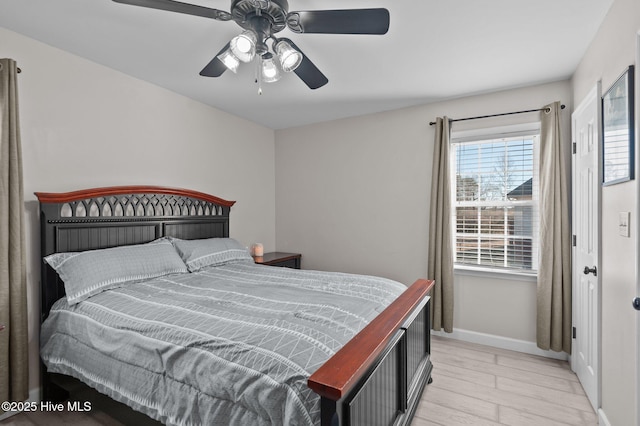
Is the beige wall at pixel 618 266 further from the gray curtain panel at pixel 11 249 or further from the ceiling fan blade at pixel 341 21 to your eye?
the gray curtain panel at pixel 11 249

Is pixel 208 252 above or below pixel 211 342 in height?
above

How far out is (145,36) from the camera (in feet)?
7.29

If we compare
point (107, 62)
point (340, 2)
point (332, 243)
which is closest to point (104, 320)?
point (107, 62)

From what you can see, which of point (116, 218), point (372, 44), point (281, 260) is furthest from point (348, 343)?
point (281, 260)

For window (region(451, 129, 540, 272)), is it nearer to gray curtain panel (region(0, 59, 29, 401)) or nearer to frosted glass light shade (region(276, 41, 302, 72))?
frosted glass light shade (region(276, 41, 302, 72))

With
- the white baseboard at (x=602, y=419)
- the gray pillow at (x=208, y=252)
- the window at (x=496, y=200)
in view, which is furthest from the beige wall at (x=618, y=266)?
the gray pillow at (x=208, y=252)

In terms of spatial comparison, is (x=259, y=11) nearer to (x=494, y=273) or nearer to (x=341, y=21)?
(x=341, y=21)

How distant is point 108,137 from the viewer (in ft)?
8.88

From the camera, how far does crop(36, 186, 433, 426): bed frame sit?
1.17m

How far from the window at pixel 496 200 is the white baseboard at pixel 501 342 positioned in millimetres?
702

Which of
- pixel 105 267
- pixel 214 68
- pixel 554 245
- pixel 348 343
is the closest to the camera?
pixel 348 343

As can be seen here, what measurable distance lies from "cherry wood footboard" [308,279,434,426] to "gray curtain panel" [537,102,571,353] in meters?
1.37

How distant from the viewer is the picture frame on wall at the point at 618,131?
1.60 m

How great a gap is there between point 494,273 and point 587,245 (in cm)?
99
